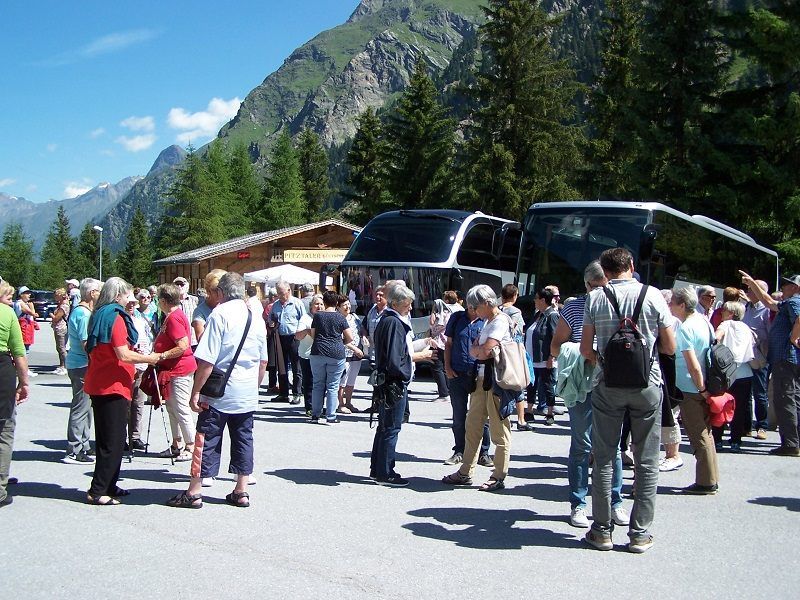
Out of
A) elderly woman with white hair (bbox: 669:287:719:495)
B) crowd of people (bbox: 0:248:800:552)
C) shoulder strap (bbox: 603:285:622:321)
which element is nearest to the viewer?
shoulder strap (bbox: 603:285:622:321)

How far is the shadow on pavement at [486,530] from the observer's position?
5.74 m

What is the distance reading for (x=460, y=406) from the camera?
8086mm

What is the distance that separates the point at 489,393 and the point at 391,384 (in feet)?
3.19

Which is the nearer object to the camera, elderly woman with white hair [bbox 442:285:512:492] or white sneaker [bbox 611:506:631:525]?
white sneaker [bbox 611:506:631:525]

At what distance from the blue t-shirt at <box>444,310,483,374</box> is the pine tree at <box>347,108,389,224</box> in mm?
41820

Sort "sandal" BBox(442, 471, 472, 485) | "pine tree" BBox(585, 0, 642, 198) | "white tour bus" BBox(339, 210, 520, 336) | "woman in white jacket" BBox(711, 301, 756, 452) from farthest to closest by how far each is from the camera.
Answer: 1. "pine tree" BBox(585, 0, 642, 198)
2. "white tour bus" BBox(339, 210, 520, 336)
3. "woman in white jacket" BBox(711, 301, 756, 452)
4. "sandal" BBox(442, 471, 472, 485)

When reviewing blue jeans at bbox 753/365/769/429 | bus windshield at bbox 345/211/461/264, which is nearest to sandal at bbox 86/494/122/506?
blue jeans at bbox 753/365/769/429

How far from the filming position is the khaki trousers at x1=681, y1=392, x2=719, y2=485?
23.7 feet

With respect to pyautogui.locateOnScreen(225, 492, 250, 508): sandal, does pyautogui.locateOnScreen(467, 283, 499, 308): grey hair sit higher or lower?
higher

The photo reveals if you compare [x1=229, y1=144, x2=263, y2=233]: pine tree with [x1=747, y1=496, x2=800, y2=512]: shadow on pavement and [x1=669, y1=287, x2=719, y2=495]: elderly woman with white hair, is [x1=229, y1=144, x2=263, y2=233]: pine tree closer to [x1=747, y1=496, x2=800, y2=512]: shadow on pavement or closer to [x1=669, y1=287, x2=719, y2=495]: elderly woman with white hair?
[x1=669, y1=287, x2=719, y2=495]: elderly woman with white hair

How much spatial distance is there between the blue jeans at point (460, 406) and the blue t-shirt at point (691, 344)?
1992 mm

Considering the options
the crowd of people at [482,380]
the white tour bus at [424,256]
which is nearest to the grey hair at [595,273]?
the crowd of people at [482,380]

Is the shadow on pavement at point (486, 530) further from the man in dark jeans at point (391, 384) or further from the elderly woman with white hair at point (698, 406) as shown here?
the elderly woman with white hair at point (698, 406)

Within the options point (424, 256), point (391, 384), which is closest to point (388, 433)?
point (391, 384)
